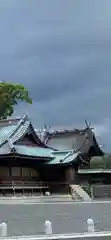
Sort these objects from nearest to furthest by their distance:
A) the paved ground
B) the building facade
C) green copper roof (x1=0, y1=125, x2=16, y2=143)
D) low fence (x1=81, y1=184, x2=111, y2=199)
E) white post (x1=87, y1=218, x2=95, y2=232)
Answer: the paved ground, white post (x1=87, y1=218, x2=95, y2=232), low fence (x1=81, y1=184, x2=111, y2=199), the building facade, green copper roof (x1=0, y1=125, x2=16, y2=143)

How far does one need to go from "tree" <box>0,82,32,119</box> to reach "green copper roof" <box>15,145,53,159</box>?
18297 millimetres

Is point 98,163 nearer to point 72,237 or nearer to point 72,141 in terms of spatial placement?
point 72,141

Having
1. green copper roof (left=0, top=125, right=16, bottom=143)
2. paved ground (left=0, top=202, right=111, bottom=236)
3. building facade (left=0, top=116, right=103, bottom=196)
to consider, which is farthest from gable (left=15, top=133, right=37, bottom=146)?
paved ground (left=0, top=202, right=111, bottom=236)

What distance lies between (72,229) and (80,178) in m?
25.4

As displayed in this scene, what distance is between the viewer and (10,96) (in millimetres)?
55031

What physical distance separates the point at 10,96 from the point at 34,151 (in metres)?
21.4

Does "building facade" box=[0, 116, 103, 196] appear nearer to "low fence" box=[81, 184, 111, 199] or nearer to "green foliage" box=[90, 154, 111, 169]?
"low fence" box=[81, 184, 111, 199]

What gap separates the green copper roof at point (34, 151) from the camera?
32.7 meters

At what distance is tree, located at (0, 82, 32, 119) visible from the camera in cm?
5410

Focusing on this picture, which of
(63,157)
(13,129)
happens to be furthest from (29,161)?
(63,157)

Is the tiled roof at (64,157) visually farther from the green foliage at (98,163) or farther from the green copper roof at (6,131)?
the green foliage at (98,163)

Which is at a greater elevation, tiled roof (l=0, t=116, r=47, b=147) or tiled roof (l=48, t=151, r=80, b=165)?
tiled roof (l=0, t=116, r=47, b=147)

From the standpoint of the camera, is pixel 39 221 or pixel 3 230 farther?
pixel 39 221

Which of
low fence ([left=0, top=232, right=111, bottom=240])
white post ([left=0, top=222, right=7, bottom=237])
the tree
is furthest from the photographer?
the tree
